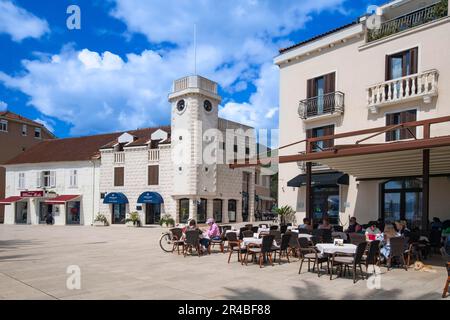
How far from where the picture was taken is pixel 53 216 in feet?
115

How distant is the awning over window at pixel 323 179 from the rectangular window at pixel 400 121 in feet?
8.64

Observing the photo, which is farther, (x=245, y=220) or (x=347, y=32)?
(x=245, y=220)

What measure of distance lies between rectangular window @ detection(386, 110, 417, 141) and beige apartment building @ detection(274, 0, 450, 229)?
0.14ft

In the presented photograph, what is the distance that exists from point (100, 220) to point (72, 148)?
8642mm

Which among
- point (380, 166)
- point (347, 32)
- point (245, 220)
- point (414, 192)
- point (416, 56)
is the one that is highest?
point (347, 32)

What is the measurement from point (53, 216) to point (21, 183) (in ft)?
17.7

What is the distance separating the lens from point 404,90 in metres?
16.2

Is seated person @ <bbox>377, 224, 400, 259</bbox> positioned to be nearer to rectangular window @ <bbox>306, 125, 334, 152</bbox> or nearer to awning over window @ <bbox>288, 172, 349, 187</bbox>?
awning over window @ <bbox>288, 172, 349, 187</bbox>

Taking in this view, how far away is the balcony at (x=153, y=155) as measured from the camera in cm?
3082

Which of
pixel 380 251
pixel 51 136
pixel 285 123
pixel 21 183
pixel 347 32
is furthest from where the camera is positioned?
→ pixel 51 136

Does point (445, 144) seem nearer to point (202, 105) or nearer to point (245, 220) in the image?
point (202, 105)

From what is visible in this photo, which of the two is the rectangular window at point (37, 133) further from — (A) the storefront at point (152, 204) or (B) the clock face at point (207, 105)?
(B) the clock face at point (207, 105)

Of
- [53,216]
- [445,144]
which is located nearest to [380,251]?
[445,144]

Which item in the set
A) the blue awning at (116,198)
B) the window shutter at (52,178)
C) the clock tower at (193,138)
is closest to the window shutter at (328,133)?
the clock tower at (193,138)
